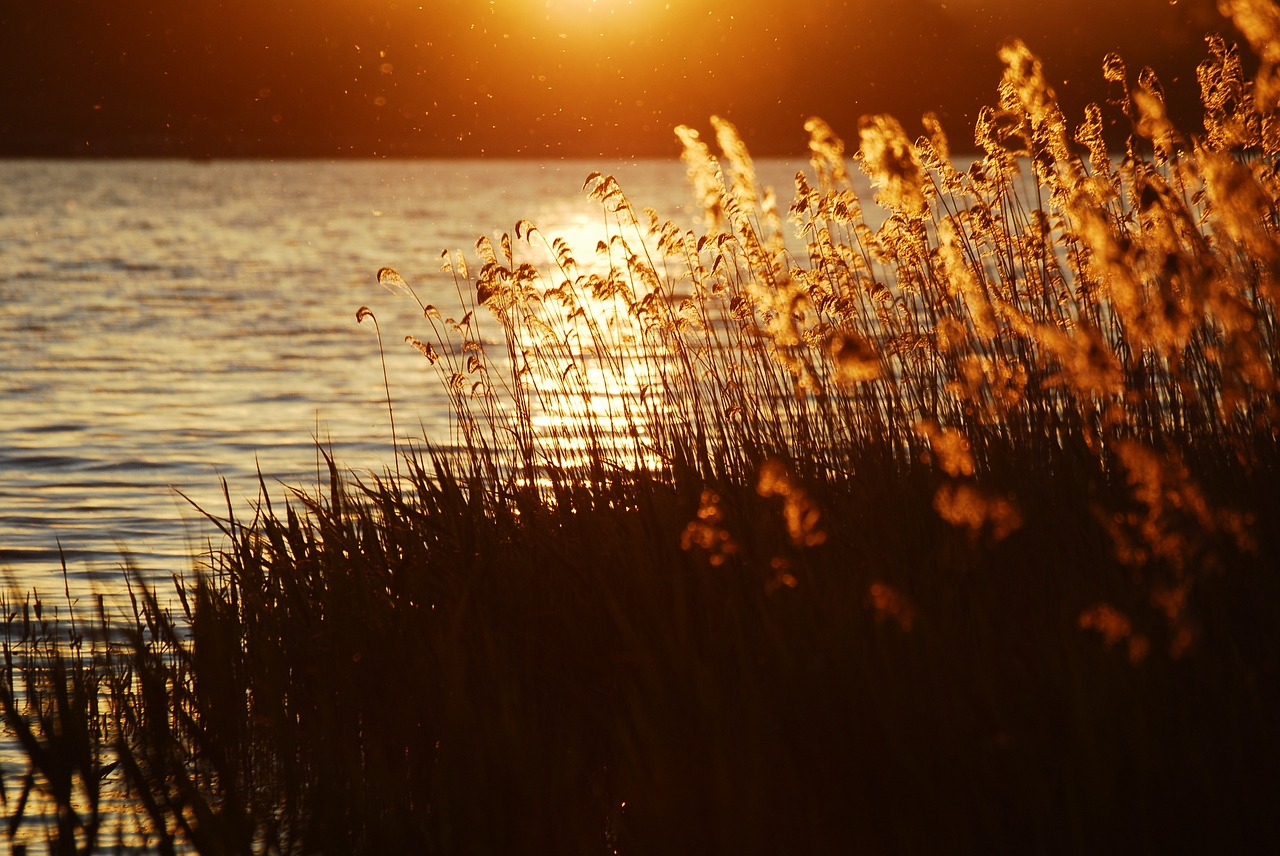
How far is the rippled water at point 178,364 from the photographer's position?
25.9 feet

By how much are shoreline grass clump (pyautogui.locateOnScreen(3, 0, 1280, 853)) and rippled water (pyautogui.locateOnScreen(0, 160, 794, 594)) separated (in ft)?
3.10

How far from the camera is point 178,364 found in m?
14.3

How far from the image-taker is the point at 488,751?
3379 millimetres

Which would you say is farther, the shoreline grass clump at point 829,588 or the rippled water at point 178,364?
the rippled water at point 178,364

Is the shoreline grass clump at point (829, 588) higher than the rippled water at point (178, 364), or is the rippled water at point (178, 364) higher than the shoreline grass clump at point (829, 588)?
the rippled water at point (178, 364)

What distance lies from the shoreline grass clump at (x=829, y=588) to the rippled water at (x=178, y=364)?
0.94 meters

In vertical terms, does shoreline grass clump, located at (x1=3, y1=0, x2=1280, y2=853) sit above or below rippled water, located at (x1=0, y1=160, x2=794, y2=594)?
below

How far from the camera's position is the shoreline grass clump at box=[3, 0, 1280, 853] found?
3.08m

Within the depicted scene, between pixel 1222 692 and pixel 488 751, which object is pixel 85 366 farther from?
pixel 1222 692

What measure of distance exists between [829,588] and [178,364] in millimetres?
12023

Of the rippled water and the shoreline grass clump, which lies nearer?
the shoreline grass clump

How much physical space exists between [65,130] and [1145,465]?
8989cm

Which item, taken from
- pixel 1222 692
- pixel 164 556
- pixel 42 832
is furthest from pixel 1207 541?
pixel 164 556

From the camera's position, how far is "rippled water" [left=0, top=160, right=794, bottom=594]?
25.9 ft
